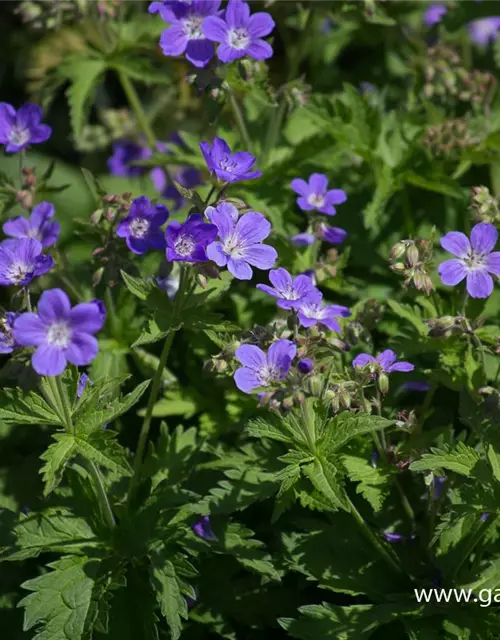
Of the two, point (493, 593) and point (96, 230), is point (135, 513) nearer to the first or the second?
point (96, 230)

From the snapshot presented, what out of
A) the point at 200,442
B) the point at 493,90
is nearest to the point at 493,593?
the point at 200,442

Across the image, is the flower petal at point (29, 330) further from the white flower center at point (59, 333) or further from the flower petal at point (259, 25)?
the flower petal at point (259, 25)

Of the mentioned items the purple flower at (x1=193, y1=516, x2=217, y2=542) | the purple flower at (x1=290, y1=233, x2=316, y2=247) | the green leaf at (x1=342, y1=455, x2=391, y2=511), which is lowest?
the purple flower at (x1=193, y1=516, x2=217, y2=542)

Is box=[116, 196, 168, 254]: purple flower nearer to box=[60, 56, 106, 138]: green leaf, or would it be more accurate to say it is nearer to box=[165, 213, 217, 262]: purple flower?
box=[165, 213, 217, 262]: purple flower

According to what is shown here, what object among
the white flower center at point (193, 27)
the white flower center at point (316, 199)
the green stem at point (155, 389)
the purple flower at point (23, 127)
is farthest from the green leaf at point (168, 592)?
the white flower center at point (193, 27)

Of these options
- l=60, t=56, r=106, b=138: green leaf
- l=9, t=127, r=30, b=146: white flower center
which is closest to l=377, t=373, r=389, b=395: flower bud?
l=9, t=127, r=30, b=146: white flower center

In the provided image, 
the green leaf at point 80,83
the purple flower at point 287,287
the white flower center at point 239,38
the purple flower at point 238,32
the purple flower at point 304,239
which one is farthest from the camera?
the green leaf at point 80,83

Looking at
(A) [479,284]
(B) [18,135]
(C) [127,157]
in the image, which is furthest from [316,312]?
(C) [127,157]
